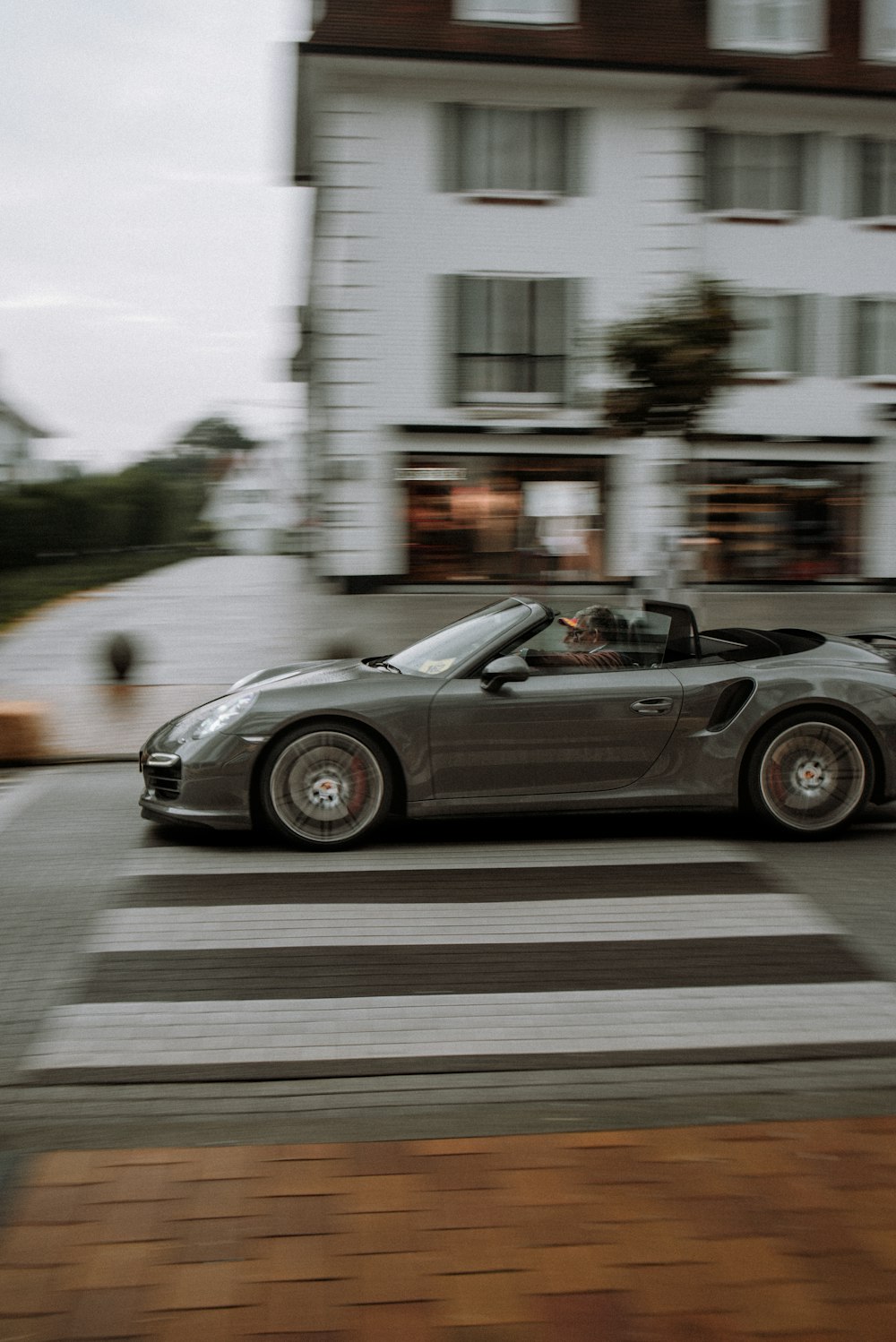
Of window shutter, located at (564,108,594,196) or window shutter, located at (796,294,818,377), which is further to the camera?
window shutter, located at (796,294,818,377)

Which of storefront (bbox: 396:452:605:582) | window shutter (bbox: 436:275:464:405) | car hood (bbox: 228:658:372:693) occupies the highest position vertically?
window shutter (bbox: 436:275:464:405)

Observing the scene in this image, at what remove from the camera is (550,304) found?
22.2 meters

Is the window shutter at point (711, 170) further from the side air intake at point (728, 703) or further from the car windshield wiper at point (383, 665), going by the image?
the side air intake at point (728, 703)

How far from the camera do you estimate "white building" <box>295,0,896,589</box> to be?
71.2ft

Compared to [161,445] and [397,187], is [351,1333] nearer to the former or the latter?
[397,187]

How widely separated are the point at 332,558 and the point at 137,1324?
20.3m

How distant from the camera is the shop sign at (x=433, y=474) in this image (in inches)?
882

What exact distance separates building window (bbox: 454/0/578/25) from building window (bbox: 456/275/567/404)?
419cm

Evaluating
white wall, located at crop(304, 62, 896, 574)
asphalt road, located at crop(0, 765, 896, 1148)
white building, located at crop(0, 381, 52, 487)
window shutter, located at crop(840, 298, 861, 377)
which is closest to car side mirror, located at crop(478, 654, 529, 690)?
asphalt road, located at crop(0, 765, 896, 1148)

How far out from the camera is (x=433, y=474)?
2252 cm

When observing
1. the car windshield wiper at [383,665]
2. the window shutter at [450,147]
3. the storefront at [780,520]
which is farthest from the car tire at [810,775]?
the window shutter at [450,147]

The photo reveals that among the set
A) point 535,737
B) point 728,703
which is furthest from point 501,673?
point 728,703

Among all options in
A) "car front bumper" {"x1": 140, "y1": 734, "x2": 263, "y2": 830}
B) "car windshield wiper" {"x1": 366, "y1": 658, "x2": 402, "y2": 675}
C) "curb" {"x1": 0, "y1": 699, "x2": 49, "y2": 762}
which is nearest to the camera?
"car front bumper" {"x1": 140, "y1": 734, "x2": 263, "y2": 830}

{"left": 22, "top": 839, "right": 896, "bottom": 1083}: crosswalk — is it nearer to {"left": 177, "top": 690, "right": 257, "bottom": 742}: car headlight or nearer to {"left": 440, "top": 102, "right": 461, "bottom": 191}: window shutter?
{"left": 177, "top": 690, "right": 257, "bottom": 742}: car headlight
